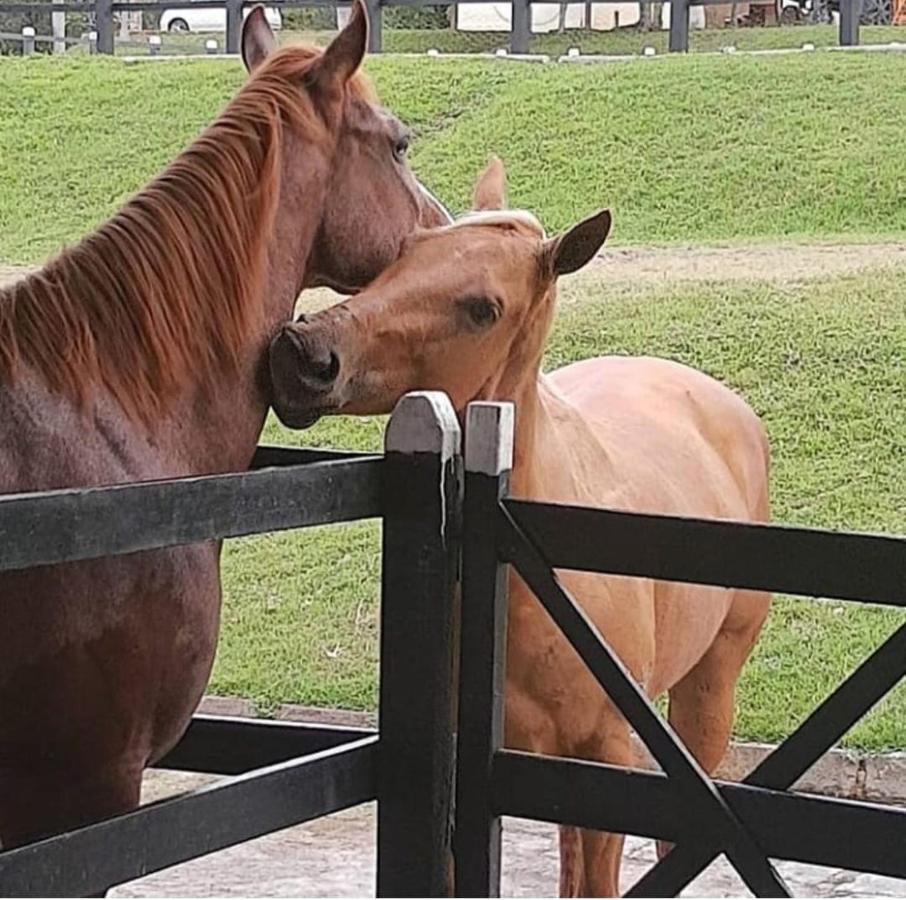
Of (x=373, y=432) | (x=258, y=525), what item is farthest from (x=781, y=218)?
(x=258, y=525)

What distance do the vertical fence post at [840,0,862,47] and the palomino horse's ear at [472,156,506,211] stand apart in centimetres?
1052

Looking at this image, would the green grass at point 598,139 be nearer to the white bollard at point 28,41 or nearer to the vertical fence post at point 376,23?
the vertical fence post at point 376,23

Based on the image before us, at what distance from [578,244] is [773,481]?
4380mm

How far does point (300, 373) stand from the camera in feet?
9.31

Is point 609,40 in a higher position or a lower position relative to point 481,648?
higher

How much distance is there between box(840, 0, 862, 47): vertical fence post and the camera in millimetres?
13461

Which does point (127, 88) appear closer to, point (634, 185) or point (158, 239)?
point (634, 185)

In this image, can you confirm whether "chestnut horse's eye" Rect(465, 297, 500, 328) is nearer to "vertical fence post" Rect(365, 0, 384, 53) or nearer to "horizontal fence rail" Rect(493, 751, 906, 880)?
"horizontal fence rail" Rect(493, 751, 906, 880)

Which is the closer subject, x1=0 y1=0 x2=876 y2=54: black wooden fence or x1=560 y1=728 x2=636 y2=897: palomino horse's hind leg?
x1=560 y1=728 x2=636 y2=897: palomino horse's hind leg

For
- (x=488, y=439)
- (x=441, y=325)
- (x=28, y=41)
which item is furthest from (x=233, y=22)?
(x=488, y=439)

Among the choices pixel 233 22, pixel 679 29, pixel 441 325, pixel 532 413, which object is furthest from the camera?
pixel 233 22

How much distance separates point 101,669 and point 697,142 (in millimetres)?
9587

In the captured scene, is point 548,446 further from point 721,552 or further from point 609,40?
point 609,40

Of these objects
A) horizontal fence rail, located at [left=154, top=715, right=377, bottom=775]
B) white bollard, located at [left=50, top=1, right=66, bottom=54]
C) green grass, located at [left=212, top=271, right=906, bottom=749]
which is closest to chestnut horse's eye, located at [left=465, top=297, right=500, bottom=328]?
Result: horizontal fence rail, located at [left=154, top=715, right=377, bottom=775]
